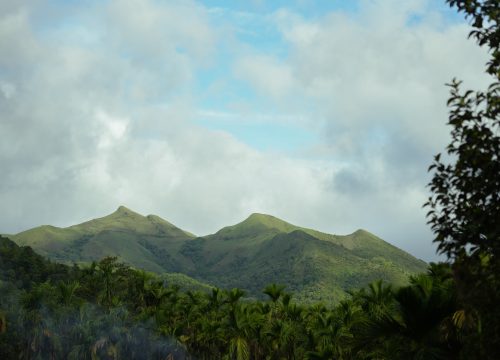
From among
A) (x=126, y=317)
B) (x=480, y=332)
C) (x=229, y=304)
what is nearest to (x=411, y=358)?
(x=480, y=332)

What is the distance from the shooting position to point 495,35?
9602mm

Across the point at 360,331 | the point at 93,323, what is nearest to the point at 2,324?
the point at 93,323

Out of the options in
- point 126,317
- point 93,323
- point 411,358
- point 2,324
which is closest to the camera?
point 411,358

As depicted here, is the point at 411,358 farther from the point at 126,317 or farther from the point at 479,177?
the point at 126,317

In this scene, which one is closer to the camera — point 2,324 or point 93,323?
point 2,324

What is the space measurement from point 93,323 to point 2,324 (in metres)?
8.89

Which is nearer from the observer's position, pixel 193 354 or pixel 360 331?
pixel 360 331

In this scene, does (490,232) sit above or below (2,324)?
above

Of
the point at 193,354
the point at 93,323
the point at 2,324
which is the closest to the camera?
the point at 2,324

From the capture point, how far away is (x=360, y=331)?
13344 millimetres

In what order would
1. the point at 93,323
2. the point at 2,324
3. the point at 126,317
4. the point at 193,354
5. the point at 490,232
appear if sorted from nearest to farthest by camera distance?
the point at 490,232
the point at 2,324
the point at 93,323
the point at 126,317
the point at 193,354

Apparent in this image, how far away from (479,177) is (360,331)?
5.45 m

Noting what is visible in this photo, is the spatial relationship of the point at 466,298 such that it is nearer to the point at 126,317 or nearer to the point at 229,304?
the point at 229,304

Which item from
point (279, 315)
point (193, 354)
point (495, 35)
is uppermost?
point (495, 35)
